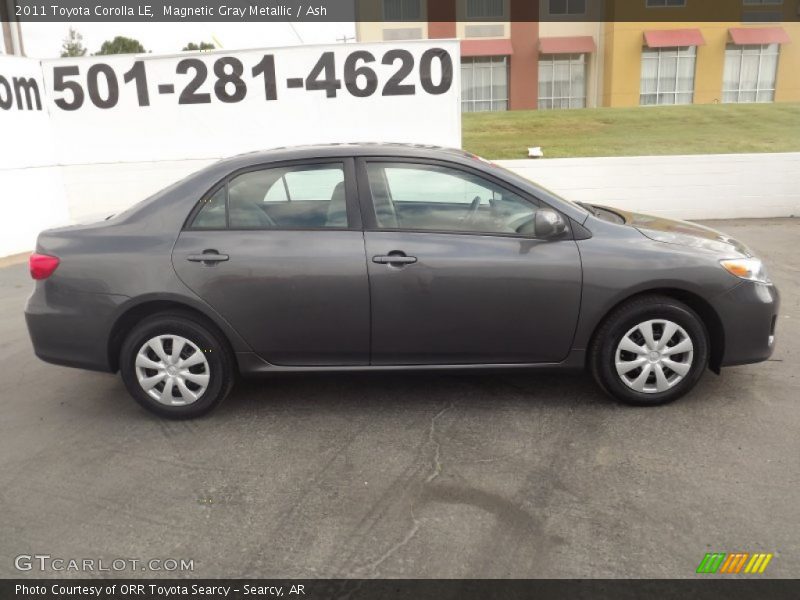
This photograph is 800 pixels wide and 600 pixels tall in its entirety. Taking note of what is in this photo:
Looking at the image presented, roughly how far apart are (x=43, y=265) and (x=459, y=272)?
98.9 inches

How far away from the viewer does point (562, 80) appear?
28859 mm

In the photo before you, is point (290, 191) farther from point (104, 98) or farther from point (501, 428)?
point (104, 98)

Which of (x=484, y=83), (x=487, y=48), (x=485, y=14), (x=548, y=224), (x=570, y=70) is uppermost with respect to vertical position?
(x=485, y=14)

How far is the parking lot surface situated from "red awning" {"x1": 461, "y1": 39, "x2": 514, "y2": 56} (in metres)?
25.0

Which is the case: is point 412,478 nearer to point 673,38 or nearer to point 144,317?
point 144,317

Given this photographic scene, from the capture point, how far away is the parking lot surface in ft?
9.13

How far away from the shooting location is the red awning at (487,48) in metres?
27.5

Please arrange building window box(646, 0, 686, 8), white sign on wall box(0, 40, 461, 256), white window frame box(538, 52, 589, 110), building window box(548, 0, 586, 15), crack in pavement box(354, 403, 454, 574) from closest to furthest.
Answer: crack in pavement box(354, 403, 454, 574)
white sign on wall box(0, 40, 461, 256)
building window box(646, 0, 686, 8)
building window box(548, 0, 586, 15)
white window frame box(538, 52, 589, 110)

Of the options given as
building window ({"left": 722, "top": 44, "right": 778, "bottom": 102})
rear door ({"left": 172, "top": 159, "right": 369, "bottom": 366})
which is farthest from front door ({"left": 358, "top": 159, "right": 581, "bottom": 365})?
building window ({"left": 722, "top": 44, "right": 778, "bottom": 102})

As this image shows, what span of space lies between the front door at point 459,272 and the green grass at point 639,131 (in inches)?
401

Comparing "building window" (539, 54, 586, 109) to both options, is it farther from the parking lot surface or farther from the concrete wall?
the parking lot surface

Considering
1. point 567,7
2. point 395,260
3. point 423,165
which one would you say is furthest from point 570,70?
point 395,260
